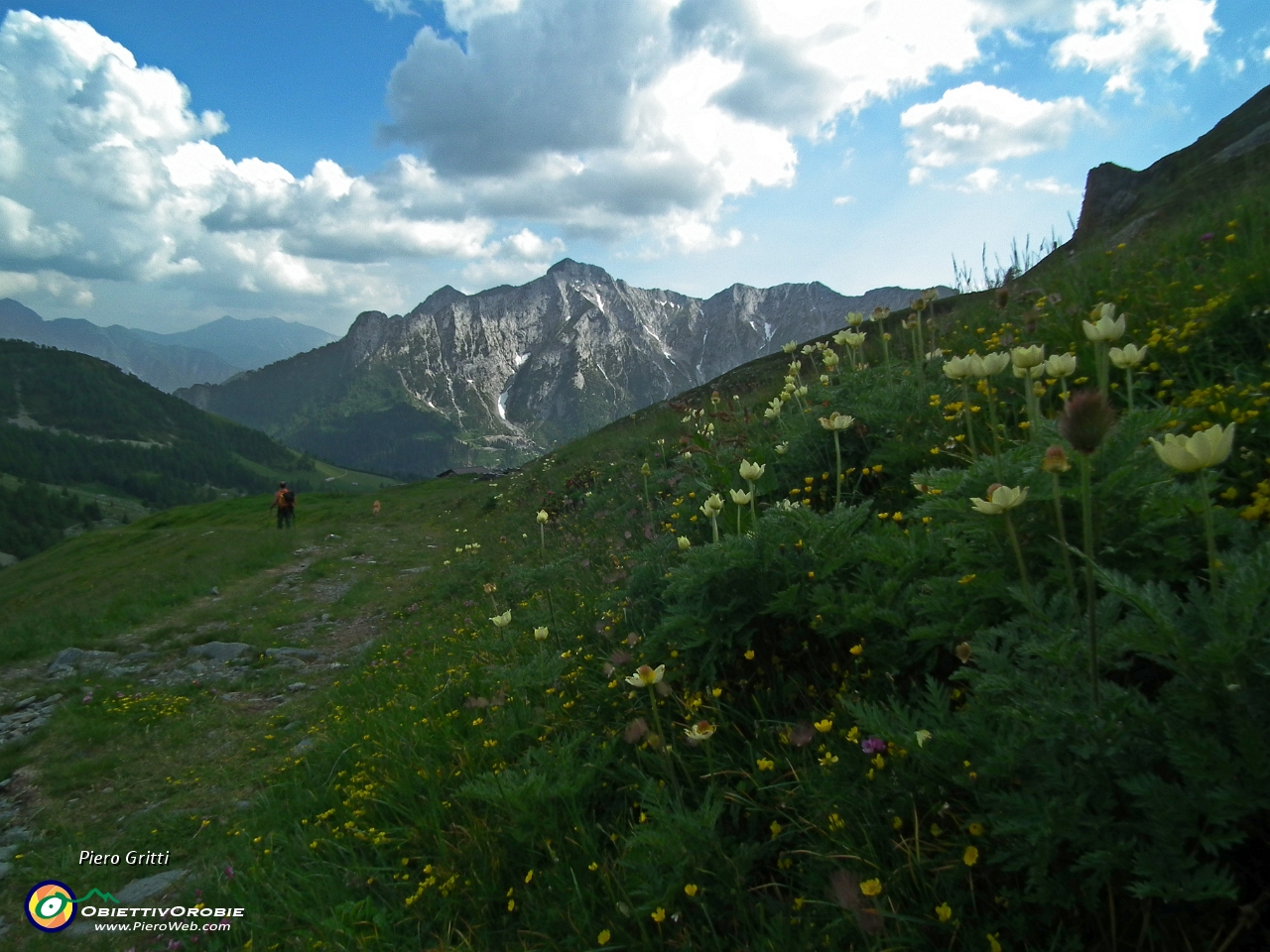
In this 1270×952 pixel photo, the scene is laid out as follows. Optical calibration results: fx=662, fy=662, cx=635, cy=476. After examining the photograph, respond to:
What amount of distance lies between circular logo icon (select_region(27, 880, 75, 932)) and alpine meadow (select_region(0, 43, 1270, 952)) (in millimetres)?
136

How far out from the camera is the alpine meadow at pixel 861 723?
1.64 m

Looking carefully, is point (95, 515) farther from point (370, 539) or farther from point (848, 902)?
point (848, 902)

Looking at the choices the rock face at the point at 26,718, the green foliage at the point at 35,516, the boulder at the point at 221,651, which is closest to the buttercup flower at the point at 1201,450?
the rock face at the point at 26,718

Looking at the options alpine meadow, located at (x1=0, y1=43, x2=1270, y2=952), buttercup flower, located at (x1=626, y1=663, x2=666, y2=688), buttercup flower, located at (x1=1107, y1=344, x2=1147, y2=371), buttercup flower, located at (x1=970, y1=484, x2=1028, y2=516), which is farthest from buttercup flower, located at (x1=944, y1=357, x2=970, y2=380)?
buttercup flower, located at (x1=626, y1=663, x2=666, y2=688)

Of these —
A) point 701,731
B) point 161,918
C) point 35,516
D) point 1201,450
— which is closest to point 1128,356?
point 1201,450

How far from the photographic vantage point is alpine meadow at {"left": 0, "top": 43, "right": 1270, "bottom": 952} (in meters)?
1.64

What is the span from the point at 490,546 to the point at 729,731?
12343 millimetres

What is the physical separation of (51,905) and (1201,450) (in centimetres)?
675

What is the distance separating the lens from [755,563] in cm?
319

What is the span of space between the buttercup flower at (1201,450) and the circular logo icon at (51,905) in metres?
6.37

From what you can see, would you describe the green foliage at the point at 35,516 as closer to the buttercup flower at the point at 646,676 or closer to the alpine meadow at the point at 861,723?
the alpine meadow at the point at 861,723

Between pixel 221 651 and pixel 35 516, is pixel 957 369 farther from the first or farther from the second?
pixel 35 516

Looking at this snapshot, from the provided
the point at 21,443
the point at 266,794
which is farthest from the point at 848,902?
the point at 21,443

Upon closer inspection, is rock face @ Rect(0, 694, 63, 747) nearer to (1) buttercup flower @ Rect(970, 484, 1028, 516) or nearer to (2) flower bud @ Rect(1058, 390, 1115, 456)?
(1) buttercup flower @ Rect(970, 484, 1028, 516)
